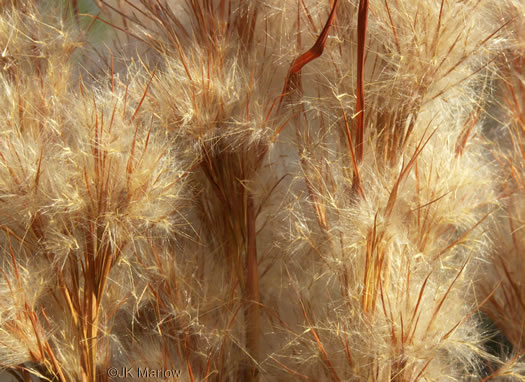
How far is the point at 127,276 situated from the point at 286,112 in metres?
0.21

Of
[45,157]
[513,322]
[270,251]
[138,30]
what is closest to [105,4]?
[138,30]

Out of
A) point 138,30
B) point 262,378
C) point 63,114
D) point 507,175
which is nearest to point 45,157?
point 63,114

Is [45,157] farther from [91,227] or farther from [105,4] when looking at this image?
[105,4]

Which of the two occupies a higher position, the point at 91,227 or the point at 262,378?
the point at 91,227

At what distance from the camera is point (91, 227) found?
51 cm

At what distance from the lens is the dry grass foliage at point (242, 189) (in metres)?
0.51

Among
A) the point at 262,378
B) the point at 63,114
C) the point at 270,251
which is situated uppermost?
the point at 63,114

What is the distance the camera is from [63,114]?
21.2 inches

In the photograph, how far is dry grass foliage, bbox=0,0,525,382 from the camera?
51 centimetres

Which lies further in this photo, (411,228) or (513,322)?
(513,322)

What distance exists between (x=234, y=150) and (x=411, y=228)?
6.9 inches

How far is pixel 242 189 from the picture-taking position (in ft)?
1.93

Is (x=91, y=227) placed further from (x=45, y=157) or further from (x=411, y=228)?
(x=411, y=228)

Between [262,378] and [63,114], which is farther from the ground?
[63,114]
